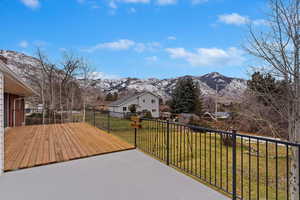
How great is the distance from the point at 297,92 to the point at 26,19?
549 inches

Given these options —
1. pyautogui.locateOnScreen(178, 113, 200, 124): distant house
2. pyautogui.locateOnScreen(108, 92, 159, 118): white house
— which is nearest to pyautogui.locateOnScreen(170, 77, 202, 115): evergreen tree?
pyautogui.locateOnScreen(178, 113, 200, 124): distant house

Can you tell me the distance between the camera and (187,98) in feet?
71.9

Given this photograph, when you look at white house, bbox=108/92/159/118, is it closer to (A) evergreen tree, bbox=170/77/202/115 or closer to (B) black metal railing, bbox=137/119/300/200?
(A) evergreen tree, bbox=170/77/202/115

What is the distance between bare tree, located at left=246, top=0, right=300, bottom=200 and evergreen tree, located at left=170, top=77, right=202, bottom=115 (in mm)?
16934

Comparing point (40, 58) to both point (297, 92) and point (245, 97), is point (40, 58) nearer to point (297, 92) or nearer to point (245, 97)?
point (245, 97)

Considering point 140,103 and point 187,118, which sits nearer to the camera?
point 187,118

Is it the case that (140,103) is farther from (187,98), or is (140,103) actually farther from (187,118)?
(187,118)

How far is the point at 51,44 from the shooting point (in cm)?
1523

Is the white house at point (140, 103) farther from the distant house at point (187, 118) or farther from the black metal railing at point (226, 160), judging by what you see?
the black metal railing at point (226, 160)

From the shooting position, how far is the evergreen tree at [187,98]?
21844 mm

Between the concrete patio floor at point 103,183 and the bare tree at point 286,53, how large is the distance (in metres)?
3.35

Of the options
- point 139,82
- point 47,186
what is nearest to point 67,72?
point 47,186

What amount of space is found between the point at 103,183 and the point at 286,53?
511 centimetres

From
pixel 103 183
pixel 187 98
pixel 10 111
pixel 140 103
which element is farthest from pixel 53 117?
pixel 187 98
